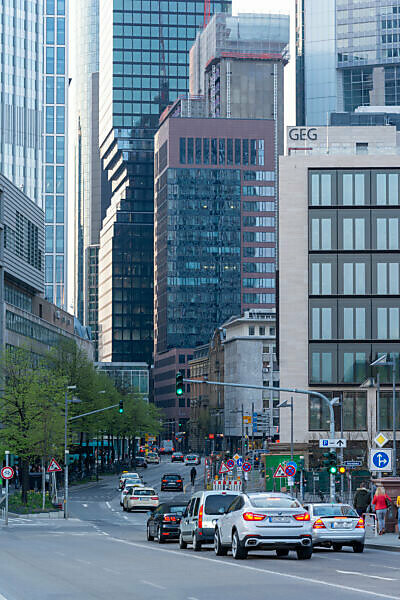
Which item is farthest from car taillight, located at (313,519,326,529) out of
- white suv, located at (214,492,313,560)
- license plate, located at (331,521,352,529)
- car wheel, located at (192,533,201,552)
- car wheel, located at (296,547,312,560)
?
white suv, located at (214,492,313,560)

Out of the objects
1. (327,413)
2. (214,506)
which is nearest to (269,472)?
(327,413)

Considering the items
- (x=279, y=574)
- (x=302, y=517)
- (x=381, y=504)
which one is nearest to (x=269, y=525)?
(x=302, y=517)

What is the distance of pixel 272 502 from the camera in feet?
92.0

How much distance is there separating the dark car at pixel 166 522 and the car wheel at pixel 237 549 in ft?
40.7

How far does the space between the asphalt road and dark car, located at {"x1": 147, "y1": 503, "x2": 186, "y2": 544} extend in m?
0.59

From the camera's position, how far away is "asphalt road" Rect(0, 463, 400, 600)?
19469 mm

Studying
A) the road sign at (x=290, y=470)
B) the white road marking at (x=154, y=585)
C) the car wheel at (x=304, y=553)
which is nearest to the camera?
the white road marking at (x=154, y=585)

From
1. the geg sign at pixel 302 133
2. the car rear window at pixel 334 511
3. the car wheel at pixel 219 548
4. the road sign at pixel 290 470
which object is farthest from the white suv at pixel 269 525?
the geg sign at pixel 302 133

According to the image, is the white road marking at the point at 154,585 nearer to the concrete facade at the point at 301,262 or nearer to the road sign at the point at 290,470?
the road sign at the point at 290,470

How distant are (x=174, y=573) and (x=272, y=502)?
4588mm

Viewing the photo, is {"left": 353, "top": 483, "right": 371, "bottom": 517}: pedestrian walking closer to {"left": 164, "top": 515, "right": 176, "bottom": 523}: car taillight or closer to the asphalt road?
{"left": 164, "top": 515, "right": 176, "bottom": 523}: car taillight

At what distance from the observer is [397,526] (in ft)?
136

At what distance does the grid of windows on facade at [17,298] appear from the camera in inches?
4809

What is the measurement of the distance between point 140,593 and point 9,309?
97814 millimetres
